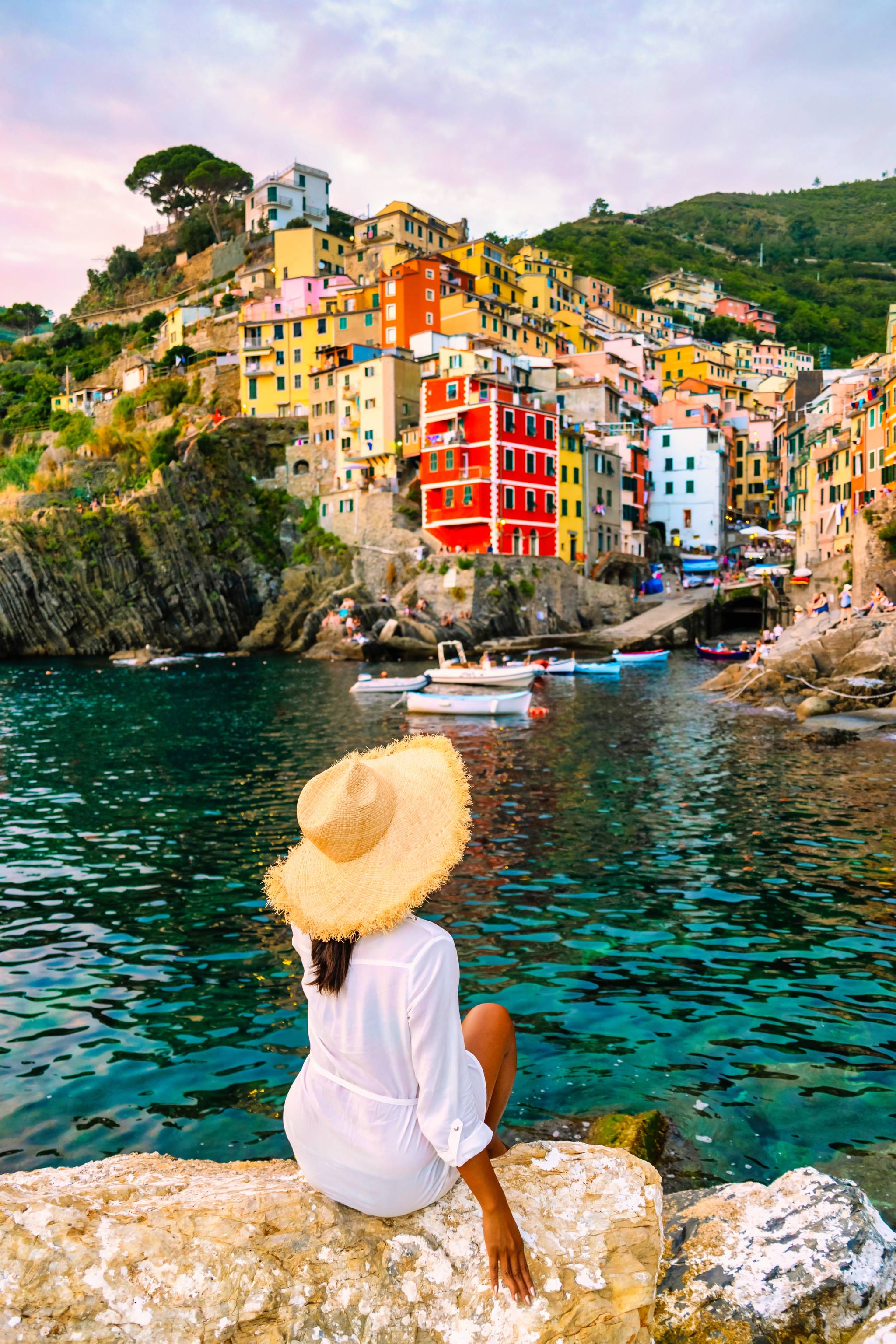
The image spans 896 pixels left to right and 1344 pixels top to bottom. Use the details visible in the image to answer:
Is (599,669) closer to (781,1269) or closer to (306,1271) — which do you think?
(781,1269)

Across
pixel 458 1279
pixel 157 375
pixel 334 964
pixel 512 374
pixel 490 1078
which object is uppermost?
pixel 157 375

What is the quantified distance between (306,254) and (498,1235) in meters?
95.8

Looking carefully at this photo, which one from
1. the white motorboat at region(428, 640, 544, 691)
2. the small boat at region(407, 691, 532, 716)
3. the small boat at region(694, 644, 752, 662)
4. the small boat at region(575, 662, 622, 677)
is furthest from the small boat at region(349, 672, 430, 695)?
the small boat at region(694, 644, 752, 662)

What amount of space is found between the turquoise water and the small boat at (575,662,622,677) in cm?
2139

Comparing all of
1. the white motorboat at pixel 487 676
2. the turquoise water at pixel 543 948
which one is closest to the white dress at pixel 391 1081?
the turquoise water at pixel 543 948

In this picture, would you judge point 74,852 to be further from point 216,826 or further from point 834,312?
point 834,312

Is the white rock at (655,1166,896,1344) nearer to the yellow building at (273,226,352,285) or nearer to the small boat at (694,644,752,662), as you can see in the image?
the small boat at (694,644,752,662)

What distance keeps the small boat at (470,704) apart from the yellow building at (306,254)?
68176mm

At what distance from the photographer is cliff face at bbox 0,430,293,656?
206 feet

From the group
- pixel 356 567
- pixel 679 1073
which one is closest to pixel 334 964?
pixel 679 1073

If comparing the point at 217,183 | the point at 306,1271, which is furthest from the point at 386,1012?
the point at 217,183

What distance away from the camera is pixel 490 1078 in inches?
154

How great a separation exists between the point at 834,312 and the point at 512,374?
4241 inches

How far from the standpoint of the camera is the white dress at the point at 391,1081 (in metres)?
3.22
